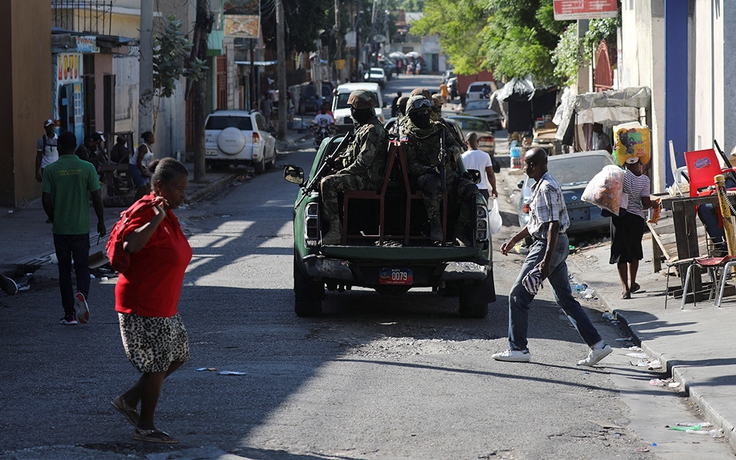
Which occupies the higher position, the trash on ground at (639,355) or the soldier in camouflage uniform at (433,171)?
the soldier in camouflage uniform at (433,171)

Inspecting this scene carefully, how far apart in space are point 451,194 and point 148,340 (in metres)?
5.30

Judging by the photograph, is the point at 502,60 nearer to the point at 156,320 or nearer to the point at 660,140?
the point at 660,140

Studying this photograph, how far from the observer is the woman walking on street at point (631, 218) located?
40.4ft

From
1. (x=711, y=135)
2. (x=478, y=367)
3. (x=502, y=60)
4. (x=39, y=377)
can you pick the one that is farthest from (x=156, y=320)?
(x=502, y=60)

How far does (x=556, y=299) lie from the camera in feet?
28.8

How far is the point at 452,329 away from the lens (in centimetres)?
1032

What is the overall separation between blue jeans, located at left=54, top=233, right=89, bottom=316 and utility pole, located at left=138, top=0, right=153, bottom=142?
11.6m

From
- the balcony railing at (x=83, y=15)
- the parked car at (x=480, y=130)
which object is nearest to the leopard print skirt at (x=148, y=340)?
the balcony railing at (x=83, y=15)

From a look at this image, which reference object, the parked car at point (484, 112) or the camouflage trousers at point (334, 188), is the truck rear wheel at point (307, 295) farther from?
the parked car at point (484, 112)

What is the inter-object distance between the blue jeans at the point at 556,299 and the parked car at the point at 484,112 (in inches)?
1530

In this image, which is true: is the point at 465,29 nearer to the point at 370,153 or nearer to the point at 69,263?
the point at 370,153

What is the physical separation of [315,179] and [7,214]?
1119 centimetres

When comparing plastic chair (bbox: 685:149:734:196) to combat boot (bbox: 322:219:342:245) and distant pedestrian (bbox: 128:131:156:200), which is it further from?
distant pedestrian (bbox: 128:131:156:200)

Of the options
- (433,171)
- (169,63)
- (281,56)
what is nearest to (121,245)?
(433,171)
